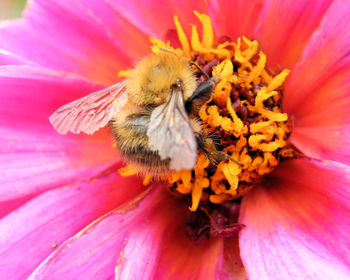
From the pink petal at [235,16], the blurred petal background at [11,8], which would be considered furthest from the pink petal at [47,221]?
the blurred petal background at [11,8]

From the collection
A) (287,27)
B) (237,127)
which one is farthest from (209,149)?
(287,27)

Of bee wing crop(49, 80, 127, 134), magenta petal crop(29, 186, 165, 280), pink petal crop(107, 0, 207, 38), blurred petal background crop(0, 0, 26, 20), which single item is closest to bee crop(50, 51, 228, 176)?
bee wing crop(49, 80, 127, 134)

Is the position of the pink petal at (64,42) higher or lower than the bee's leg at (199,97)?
higher

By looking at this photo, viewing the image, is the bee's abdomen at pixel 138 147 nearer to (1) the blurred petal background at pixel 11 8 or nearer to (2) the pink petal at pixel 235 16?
(2) the pink petal at pixel 235 16

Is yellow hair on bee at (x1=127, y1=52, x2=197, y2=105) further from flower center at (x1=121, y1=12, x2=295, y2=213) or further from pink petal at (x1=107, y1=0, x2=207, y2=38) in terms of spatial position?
pink petal at (x1=107, y1=0, x2=207, y2=38)

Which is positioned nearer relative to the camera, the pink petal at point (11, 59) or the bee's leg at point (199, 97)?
the bee's leg at point (199, 97)

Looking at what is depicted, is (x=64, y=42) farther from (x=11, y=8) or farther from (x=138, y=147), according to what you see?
(x=11, y=8)

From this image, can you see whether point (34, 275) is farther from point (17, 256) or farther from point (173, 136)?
point (173, 136)
